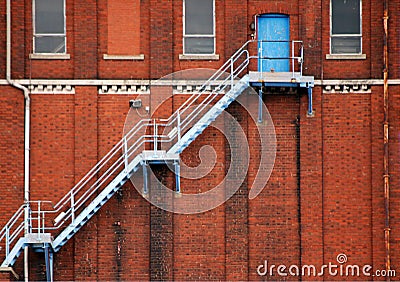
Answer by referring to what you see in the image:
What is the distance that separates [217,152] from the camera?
98.1 ft

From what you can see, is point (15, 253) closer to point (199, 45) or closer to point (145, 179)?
point (145, 179)

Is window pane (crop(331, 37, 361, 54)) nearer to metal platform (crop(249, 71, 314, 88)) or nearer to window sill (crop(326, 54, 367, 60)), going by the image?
window sill (crop(326, 54, 367, 60))

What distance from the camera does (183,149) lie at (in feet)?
96.5

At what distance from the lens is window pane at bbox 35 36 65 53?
3002cm

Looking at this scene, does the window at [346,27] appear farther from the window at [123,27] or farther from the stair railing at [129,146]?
the window at [123,27]

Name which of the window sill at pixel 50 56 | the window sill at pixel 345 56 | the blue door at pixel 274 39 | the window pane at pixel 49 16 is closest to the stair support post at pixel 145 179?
the window sill at pixel 50 56

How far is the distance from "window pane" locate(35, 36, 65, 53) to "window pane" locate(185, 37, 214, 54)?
3.53 m

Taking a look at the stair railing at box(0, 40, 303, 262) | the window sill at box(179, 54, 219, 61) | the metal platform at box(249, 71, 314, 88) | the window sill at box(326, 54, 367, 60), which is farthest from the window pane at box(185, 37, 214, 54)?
the window sill at box(326, 54, 367, 60)

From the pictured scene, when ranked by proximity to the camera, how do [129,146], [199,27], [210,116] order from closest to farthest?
[210,116]
[129,146]
[199,27]

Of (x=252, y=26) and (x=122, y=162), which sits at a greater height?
(x=252, y=26)

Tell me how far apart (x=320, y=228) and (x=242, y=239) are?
2.20m

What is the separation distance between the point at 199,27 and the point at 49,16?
426 cm

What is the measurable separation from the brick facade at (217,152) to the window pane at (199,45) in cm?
22

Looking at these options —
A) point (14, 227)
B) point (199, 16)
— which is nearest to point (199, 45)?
point (199, 16)
